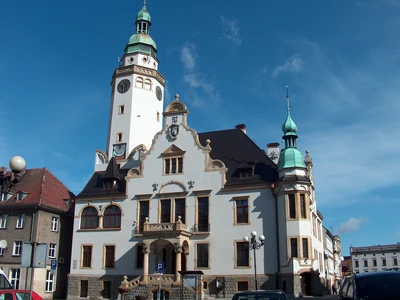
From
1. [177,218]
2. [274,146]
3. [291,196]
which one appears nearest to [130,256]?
[177,218]

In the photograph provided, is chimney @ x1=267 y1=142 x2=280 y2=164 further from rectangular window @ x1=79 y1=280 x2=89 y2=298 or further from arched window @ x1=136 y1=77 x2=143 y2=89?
rectangular window @ x1=79 y1=280 x2=89 y2=298

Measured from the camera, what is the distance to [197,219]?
3981 cm

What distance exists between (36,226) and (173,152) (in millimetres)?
14355

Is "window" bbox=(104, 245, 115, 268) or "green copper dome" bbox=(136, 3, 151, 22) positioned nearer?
"window" bbox=(104, 245, 115, 268)

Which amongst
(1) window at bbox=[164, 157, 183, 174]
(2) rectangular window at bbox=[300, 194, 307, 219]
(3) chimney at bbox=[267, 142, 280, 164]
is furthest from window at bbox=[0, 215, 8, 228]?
(2) rectangular window at bbox=[300, 194, 307, 219]

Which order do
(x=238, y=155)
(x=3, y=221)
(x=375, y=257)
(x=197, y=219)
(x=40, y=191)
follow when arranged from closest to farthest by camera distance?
(x=197, y=219) < (x=238, y=155) < (x=3, y=221) < (x=40, y=191) < (x=375, y=257)

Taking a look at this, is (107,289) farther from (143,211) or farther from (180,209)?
(180,209)

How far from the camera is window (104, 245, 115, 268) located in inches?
1646

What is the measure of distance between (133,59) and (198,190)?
70.4 feet

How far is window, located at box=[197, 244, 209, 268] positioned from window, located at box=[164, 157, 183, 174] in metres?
6.95

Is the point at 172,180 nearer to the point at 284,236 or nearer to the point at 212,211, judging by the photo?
the point at 212,211

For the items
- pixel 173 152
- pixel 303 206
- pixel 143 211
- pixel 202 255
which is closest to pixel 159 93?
pixel 173 152

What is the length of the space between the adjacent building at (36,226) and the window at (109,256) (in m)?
4.61

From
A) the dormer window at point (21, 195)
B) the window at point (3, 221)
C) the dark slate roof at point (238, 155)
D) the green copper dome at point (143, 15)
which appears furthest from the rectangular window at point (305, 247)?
the green copper dome at point (143, 15)
